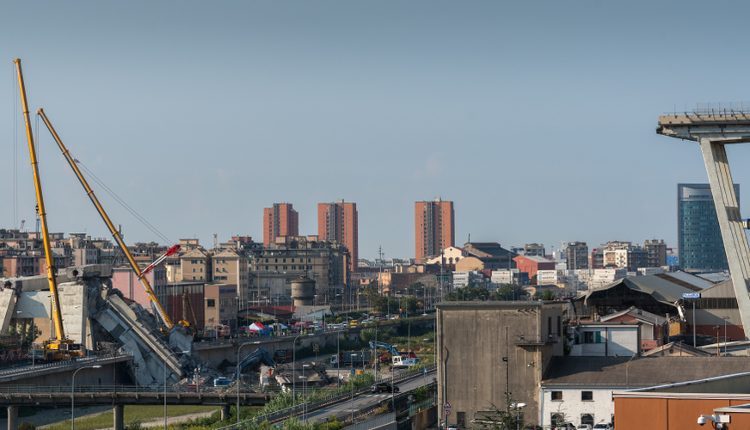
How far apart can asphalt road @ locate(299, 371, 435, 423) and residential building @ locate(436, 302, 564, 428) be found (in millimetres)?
6150

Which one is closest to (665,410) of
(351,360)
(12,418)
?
(12,418)

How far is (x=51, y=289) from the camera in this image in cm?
9169

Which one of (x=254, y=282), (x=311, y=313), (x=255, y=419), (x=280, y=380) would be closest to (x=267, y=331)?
(x=311, y=313)

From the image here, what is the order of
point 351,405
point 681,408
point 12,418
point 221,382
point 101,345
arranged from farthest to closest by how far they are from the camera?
point 101,345 → point 221,382 → point 12,418 → point 351,405 → point 681,408

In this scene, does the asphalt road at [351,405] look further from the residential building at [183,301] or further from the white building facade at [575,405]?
the residential building at [183,301]

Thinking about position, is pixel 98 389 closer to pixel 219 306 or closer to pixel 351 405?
pixel 351 405

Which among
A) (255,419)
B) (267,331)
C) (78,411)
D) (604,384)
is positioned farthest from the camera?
(267,331)

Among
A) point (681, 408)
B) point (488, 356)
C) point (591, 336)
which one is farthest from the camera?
point (591, 336)

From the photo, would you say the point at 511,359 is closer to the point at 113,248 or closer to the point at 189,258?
the point at 189,258

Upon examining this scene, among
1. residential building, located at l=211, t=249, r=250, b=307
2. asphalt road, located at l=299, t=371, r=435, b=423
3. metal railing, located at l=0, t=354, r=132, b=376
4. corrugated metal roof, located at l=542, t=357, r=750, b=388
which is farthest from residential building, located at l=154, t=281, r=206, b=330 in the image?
corrugated metal roof, located at l=542, t=357, r=750, b=388

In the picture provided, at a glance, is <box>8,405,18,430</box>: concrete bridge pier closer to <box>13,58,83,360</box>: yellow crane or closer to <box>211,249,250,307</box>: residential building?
<box>13,58,83,360</box>: yellow crane

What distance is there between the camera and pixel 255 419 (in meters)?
57.1

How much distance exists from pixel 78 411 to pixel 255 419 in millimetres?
25890

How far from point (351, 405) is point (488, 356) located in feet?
41.2
